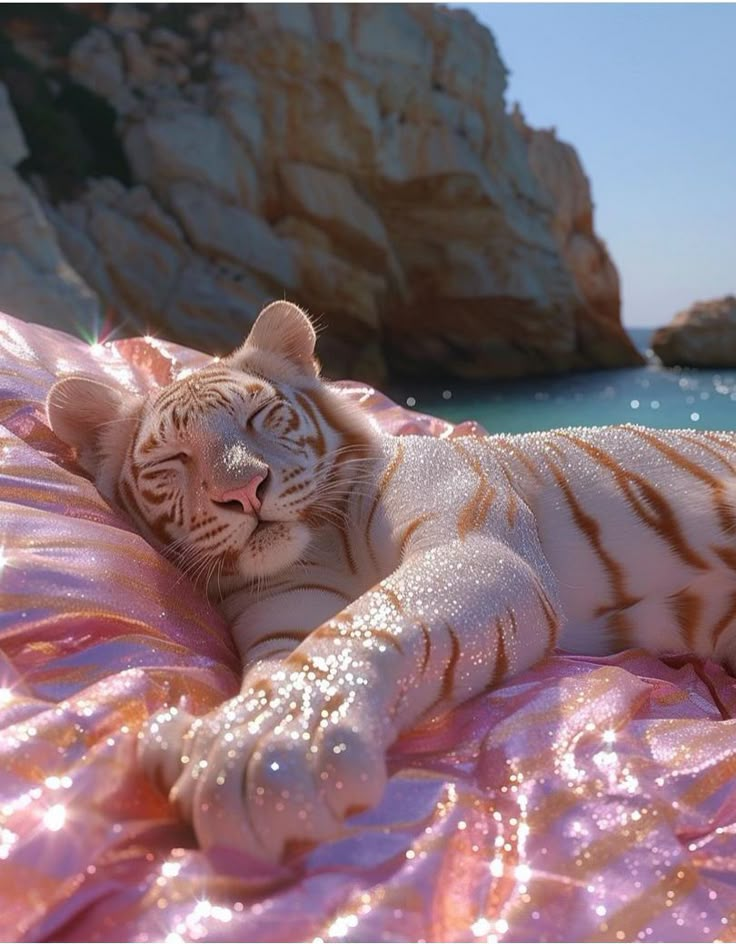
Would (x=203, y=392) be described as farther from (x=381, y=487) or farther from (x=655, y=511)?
(x=655, y=511)

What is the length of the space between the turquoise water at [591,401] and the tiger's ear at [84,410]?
623cm

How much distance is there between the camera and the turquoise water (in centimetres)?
849

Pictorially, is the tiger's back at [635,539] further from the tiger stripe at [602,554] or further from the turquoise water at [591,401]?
the turquoise water at [591,401]

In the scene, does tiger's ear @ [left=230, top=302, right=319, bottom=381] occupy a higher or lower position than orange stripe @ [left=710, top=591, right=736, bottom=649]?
higher

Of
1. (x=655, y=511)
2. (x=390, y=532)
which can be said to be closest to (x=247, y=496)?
(x=390, y=532)

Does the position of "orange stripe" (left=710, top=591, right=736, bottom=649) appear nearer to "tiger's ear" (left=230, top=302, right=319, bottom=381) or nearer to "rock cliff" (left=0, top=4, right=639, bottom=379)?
"tiger's ear" (left=230, top=302, right=319, bottom=381)

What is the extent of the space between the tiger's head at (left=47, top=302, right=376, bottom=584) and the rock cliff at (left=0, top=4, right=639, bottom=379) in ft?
23.9

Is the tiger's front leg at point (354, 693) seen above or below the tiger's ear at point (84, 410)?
below

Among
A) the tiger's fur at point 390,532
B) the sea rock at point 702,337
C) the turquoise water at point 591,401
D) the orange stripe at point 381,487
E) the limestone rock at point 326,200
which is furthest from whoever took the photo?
the sea rock at point 702,337

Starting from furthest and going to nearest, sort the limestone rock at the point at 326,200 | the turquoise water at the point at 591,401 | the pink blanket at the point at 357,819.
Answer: the limestone rock at the point at 326,200 → the turquoise water at the point at 591,401 → the pink blanket at the point at 357,819

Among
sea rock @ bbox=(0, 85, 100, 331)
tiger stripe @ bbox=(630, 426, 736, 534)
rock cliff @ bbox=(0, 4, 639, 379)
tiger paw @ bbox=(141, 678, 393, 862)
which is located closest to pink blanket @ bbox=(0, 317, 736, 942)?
tiger paw @ bbox=(141, 678, 393, 862)

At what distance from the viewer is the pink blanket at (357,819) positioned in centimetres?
57

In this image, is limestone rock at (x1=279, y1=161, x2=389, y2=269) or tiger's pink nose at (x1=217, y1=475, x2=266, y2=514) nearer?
tiger's pink nose at (x1=217, y1=475, x2=266, y2=514)

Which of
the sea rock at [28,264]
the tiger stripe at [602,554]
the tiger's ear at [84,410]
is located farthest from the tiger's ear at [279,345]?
the sea rock at [28,264]
